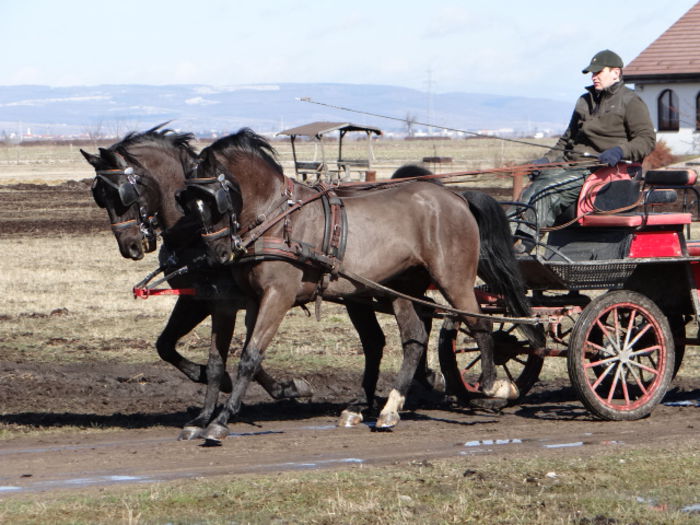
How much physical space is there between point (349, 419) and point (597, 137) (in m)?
3.07

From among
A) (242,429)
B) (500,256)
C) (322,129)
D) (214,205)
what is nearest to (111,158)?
(214,205)

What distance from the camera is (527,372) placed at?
9555 millimetres

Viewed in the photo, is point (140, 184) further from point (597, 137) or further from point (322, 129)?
point (322, 129)

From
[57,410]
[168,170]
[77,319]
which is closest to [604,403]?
[168,170]

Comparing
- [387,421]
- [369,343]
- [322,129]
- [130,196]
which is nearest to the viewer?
[130,196]

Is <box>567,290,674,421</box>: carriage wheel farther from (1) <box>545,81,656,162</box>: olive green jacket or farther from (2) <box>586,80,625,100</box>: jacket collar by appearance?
(2) <box>586,80,625,100</box>: jacket collar

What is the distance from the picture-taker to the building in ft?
144

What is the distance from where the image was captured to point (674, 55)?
4466 cm

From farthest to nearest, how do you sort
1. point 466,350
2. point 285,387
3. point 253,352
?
point 466,350 → point 285,387 → point 253,352

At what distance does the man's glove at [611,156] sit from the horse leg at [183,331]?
3.28m

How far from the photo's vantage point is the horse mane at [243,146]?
776cm

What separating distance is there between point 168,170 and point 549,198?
3.05 meters

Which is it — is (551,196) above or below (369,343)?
above

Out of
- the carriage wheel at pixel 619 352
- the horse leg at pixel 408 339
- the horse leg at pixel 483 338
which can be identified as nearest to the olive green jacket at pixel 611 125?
the carriage wheel at pixel 619 352
